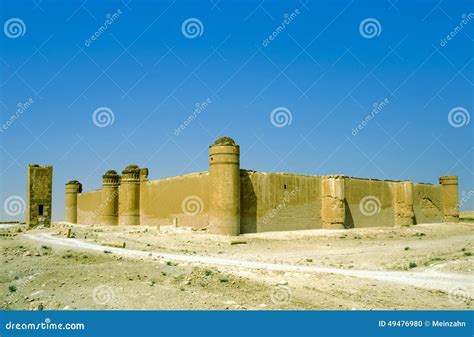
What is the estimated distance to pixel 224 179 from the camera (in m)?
21.2

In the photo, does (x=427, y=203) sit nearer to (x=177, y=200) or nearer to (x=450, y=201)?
(x=450, y=201)

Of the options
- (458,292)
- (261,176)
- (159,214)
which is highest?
(261,176)

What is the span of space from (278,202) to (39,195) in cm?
1501

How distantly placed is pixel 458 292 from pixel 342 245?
9647 millimetres

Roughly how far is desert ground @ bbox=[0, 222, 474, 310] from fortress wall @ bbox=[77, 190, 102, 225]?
1959 centimetres

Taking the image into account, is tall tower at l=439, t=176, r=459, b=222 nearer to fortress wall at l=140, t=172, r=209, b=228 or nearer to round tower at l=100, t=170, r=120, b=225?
fortress wall at l=140, t=172, r=209, b=228

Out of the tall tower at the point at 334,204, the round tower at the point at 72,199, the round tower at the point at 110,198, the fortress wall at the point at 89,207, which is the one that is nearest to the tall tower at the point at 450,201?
the tall tower at the point at 334,204

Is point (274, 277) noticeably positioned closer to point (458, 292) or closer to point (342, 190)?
point (458, 292)

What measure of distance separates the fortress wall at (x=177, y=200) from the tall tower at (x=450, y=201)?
21.9 m

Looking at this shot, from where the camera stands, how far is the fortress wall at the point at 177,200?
75.6ft

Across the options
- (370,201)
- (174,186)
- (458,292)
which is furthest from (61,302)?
(370,201)

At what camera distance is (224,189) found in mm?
21156

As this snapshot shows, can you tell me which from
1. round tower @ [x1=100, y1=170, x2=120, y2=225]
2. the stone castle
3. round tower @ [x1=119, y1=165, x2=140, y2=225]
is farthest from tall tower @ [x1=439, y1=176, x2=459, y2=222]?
round tower @ [x1=100, y1=170, x2=120, y2=225]

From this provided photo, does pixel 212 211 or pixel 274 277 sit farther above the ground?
pixel 212 211
